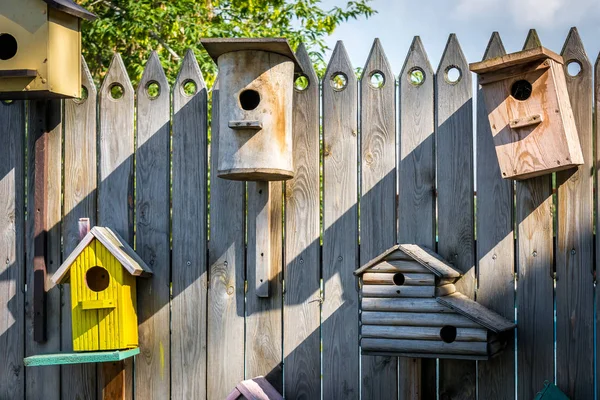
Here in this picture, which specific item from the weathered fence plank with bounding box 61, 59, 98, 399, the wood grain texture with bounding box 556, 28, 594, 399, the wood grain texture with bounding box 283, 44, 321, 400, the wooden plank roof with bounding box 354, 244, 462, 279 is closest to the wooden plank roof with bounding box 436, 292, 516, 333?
Answer: the wooden plank roof with bounding box 354, 244, 462, 279

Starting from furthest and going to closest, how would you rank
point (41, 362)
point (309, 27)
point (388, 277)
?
1. point (309, 27)
2. point (41, 362)
3. point (388, 277)

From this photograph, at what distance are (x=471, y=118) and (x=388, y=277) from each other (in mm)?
835

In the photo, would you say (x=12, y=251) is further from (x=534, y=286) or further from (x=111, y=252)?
(x=534, y=286)

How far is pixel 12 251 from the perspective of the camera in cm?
467

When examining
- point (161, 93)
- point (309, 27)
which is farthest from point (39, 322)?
point (309, 27)

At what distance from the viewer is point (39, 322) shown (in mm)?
4555

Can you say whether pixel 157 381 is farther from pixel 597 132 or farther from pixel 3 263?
pixel 597 132

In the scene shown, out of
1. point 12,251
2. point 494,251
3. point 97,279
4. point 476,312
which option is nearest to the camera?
point 476,312

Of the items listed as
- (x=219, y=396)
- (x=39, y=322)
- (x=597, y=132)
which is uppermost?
(x=597, y=132)

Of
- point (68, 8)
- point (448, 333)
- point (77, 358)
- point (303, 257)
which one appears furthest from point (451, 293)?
point (68, 8)

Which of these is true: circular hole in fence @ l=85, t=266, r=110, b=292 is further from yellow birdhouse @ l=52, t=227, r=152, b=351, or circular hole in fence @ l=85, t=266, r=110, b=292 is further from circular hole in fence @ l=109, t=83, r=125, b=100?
circular hole in fence @ l=109, t=83, r=125, b=100

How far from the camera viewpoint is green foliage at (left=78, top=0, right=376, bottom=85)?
27.8 ft

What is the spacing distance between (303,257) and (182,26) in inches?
195

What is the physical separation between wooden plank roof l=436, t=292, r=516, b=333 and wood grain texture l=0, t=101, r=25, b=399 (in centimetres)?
222
